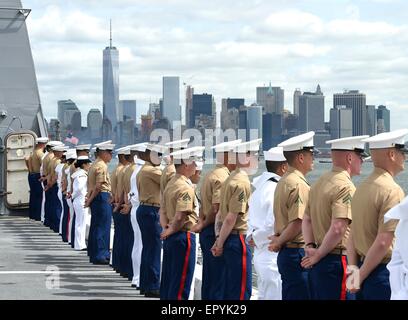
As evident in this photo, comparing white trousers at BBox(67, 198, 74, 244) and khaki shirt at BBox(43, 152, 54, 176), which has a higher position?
khaki shirt at BBox(43, 152, 54, 176)

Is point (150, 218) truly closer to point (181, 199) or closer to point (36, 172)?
point (181, 199)

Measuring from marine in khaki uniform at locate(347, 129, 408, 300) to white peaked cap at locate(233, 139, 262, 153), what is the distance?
2818mm

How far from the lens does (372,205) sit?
6.57 metres

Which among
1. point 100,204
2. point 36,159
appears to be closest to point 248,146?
point 100,204

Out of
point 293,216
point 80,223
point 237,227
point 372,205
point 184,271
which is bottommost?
point 80,223

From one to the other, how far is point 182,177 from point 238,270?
51.2 inches

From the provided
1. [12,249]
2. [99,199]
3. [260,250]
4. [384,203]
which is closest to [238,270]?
[260,250]

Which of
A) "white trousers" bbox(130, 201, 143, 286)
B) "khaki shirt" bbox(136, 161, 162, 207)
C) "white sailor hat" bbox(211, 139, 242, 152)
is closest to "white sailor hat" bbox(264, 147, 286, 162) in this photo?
"white sailor hat" bbox(211, 139, 242, 152)

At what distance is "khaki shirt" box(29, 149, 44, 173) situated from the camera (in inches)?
894

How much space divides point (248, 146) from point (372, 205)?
10.2 feet

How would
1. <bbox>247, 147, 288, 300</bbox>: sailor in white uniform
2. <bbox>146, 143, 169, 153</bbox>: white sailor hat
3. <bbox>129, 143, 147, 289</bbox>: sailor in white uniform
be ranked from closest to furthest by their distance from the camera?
<bbox>247, 147, 288, 300</bbox>: sailor in white uniform < <bbox>146, 143, 169, 153</bbox>: white sailor hat < <bbox>129, 143, 147, 289</bbox>: sailor in white uniform

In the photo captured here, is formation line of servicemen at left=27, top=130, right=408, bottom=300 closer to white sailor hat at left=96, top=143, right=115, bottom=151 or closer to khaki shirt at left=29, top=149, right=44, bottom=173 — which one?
white sailor hat at left=96, top=143, right=115, bottom=151

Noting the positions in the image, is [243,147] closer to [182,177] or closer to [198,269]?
[182,177]
